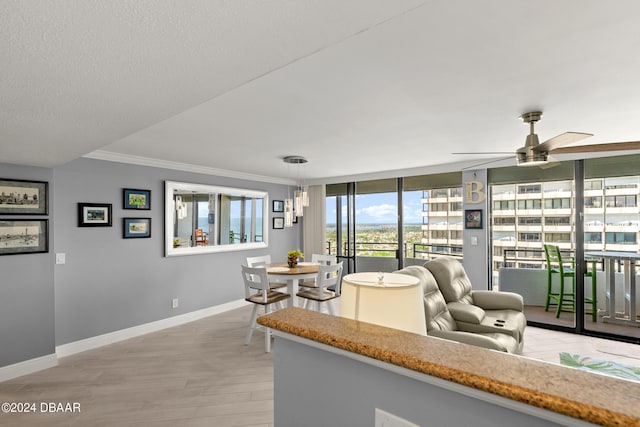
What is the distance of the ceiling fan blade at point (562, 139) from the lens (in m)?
2.30

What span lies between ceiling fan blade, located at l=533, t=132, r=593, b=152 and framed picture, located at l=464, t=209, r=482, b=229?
2.39m

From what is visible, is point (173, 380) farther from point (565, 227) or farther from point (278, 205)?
point (565, 227)

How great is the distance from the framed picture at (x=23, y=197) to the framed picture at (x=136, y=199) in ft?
2.97

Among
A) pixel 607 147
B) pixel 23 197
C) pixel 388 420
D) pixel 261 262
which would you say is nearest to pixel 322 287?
pixel 261 262

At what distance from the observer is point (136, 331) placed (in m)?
4.31

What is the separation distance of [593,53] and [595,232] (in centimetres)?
354

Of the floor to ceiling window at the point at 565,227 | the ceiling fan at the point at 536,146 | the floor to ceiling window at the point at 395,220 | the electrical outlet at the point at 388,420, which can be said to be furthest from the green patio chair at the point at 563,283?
the electrical outlet at the point at 388,420

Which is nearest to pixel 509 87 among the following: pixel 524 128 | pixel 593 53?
pixel 593 53

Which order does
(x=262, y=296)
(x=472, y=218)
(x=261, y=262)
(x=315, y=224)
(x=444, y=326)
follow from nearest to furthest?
(x=444, y=326)
(x=262, y=296)
(x=472, y=218)
(x=261, y=262)
(x=315, y=224)

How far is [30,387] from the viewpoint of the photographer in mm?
2984

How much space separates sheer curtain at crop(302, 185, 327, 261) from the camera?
6844mm

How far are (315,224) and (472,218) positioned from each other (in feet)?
10.1

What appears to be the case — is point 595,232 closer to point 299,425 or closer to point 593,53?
point 593,53

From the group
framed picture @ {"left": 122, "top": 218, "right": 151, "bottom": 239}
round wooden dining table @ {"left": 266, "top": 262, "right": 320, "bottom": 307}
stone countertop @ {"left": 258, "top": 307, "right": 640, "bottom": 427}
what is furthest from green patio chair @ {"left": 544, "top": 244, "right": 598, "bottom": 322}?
framed picture @ {"left": 122, "top": 218, "right": 151, "bottom": 239}
